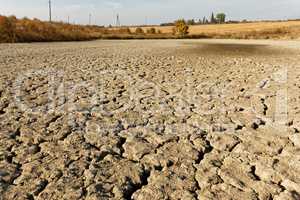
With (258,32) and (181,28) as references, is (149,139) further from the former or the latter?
(181,28)

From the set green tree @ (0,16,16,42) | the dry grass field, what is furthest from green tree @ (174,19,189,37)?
green tree @ (0,16,16,42)

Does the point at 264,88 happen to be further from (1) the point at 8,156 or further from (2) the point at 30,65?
(2) the point at 30,65

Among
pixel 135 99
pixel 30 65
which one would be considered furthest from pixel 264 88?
pixel 30 65

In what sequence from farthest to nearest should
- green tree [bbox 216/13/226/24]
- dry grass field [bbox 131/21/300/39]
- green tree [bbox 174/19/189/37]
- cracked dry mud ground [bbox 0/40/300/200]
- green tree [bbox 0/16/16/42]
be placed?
green tree [bbox 216/13/226/24] < green tree [bbox 174/19/189/37] < dry grass field [bbox 131/21/300/39] < green tree [bbox 0/16/16/42] < cracked dry mud ground [bbox 0/40/300/200]

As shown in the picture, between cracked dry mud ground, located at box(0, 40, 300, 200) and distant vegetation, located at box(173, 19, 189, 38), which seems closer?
cracked dry mud ground, located at box(0, 40, 300, 200)

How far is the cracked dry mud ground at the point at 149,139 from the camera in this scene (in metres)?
2.50

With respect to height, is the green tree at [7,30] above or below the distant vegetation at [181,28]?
below

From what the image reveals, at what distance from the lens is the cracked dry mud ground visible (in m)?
2.50

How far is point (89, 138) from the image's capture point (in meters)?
3.47

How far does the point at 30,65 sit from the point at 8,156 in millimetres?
6099

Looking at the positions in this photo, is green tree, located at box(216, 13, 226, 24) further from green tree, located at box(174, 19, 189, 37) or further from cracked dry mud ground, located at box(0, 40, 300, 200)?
cracked dry mud ground, located at box(0, 40, 300, 200)

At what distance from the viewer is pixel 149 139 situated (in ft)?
11.3

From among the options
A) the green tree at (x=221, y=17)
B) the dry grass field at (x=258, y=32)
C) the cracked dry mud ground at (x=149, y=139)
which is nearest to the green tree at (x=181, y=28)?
the dry grass field at (x=258, y=32)

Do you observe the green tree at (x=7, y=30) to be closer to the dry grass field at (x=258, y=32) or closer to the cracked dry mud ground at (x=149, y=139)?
the cracked dry mud ground at (x=149, y=139)
